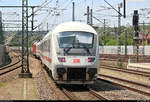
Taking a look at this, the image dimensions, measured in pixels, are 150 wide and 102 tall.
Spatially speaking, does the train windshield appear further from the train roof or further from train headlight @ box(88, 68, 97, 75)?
train headlight @ box(88, 68, 97, 75)

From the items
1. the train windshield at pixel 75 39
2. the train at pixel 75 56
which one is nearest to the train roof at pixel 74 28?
the train at pixel 75 56

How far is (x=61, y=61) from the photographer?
12.9 m

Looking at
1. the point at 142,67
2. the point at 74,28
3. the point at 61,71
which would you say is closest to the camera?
the point at 61,71

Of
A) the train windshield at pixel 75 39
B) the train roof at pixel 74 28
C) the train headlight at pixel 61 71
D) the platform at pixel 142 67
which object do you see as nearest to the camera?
the train headlight at pixel 61 71

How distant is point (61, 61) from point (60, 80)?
99 cm

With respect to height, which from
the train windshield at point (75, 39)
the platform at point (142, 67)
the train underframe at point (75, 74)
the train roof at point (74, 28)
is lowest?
the platform at point (142, 67)

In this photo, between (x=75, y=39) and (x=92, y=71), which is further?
(x=75, y=39)

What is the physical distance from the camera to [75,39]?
1334cm

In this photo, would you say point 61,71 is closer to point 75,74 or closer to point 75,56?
point 75,74

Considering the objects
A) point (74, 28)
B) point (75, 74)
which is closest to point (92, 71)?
point (75, 74)

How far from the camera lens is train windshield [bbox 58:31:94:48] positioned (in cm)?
1322

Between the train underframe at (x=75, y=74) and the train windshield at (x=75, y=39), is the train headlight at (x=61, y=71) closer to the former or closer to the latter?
the train underframe at (x=75, y=74)

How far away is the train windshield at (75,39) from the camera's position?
13.2 metres

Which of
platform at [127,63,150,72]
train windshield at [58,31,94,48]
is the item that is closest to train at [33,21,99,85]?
train windshield at [58,31,94,48]
